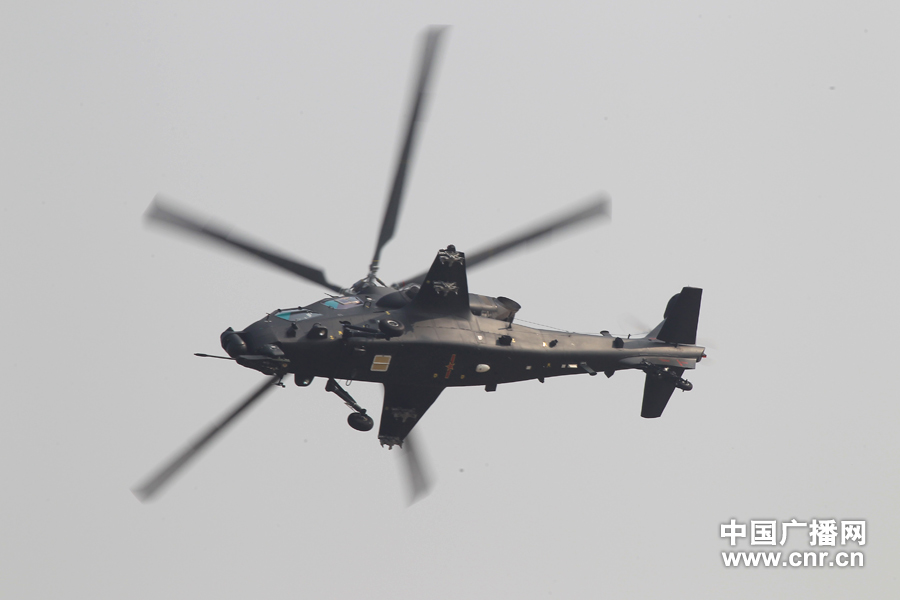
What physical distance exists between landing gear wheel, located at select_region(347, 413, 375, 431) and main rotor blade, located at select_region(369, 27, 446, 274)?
499 centimetres

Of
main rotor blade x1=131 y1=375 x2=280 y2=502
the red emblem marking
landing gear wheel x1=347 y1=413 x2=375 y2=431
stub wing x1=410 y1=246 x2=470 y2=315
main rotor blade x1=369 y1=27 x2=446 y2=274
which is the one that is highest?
main rotor blade x1=369 y1=27 x2=446 y2=274

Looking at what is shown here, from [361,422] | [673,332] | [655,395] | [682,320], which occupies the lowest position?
[361,422]

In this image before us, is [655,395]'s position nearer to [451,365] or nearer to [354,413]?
[451,365]

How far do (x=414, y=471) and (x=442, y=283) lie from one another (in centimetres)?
596

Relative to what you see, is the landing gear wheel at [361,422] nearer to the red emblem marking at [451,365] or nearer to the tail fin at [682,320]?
the red emblem marking at [451,365]

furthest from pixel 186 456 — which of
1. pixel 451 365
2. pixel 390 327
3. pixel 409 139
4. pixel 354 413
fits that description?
pixel 409 139

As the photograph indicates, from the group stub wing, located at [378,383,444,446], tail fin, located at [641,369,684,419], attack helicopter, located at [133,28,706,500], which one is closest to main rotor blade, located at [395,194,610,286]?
attack helicopter, located at [133,28,706,500]

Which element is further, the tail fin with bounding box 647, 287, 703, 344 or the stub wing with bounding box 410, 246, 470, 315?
the tail fin with bounding box 647, 287, 703, 344

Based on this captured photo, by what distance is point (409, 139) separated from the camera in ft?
99.3

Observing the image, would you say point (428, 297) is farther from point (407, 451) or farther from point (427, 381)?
point (407, 451)

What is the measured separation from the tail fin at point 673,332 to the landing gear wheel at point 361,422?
1099 cm

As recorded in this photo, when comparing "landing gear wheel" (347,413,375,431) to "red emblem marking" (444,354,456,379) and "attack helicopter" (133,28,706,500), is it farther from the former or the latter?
"red emblem marking" (444,354,456,379)

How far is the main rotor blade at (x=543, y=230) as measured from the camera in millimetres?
32438

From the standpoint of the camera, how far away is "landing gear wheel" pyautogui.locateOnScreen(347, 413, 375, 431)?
32625 millimetres
